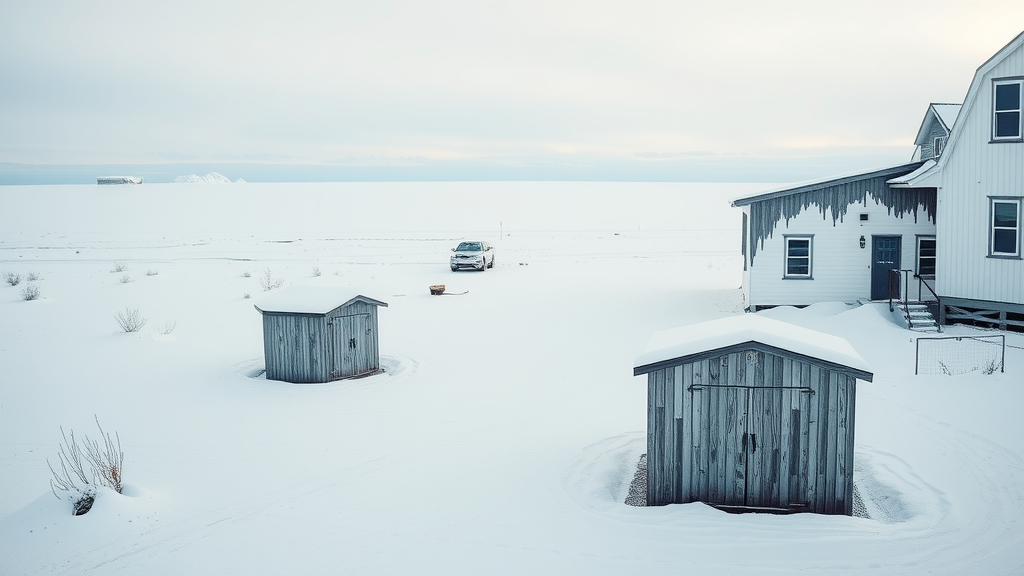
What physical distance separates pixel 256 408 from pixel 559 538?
802 centimetres

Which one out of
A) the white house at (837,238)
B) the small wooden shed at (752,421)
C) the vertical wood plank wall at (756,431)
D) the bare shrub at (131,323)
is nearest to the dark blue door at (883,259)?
the white house at (837,238)

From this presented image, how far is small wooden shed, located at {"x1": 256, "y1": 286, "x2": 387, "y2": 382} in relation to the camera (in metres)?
16.6

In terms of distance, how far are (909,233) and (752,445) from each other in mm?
16830

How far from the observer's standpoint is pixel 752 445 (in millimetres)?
9664

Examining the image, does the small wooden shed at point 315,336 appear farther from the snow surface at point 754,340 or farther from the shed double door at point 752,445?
the shed double door at point 752,445

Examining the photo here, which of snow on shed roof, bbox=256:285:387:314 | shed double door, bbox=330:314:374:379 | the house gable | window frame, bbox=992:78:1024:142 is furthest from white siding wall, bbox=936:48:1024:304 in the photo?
shed double door, bbox=330:314:374:379

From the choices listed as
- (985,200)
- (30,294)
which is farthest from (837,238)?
(30,294)

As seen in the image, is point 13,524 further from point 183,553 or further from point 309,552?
point 309,552

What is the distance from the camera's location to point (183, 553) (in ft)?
28.3

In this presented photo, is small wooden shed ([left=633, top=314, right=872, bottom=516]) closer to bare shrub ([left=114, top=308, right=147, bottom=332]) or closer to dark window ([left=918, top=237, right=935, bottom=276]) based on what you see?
dark window ([left=918, top=237, right=935, bottom=276])

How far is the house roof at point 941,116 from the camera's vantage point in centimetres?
2311

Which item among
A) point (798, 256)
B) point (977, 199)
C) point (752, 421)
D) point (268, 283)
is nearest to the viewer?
point (752, 421)

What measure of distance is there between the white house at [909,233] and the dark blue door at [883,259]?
0.03m

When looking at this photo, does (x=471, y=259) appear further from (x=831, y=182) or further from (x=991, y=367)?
(x=991, y=367)
